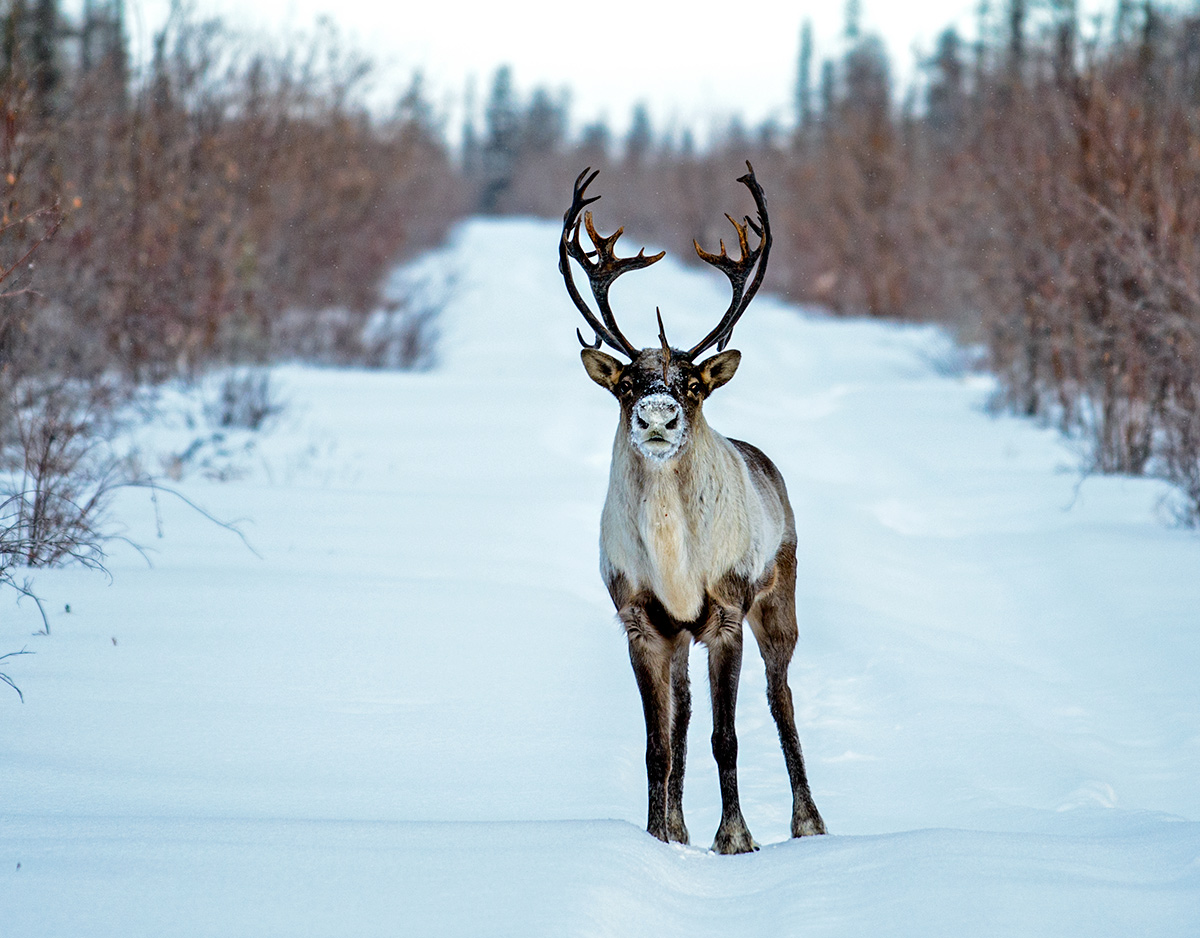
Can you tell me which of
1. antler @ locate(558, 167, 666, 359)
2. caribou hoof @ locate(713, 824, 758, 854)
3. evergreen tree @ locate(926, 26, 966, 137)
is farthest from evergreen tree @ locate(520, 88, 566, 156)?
caribou hoof @ locate(713, 824, 758, 854)

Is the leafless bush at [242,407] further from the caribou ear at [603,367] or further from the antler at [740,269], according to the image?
the caribou ear at [603,367]

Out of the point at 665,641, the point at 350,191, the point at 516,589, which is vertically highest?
the point at 350,191

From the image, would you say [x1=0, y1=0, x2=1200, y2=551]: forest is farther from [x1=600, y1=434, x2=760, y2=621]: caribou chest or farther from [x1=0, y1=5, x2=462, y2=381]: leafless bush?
[x1=600, y1=434, x2=760, y2=621]: caribou chest

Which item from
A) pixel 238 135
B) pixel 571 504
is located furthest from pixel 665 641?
pixel 238 135

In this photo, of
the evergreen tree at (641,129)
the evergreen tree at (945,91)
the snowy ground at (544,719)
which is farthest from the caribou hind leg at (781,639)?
the evergreen tree at (641,129)

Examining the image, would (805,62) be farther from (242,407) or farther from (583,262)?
(583,262)

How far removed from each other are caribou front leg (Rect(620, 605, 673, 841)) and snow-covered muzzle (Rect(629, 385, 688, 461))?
560mm

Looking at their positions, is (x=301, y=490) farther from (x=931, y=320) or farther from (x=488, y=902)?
(x=931, y=320)

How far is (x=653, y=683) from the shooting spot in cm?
419

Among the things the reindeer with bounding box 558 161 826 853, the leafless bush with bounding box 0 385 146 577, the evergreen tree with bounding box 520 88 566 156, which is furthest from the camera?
the evergreen tree with bounding box 520 88 566 156

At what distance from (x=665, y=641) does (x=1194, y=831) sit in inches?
66.3

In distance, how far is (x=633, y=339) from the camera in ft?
68.6

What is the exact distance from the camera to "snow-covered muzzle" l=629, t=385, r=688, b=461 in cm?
390

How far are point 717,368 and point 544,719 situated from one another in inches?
64.0
